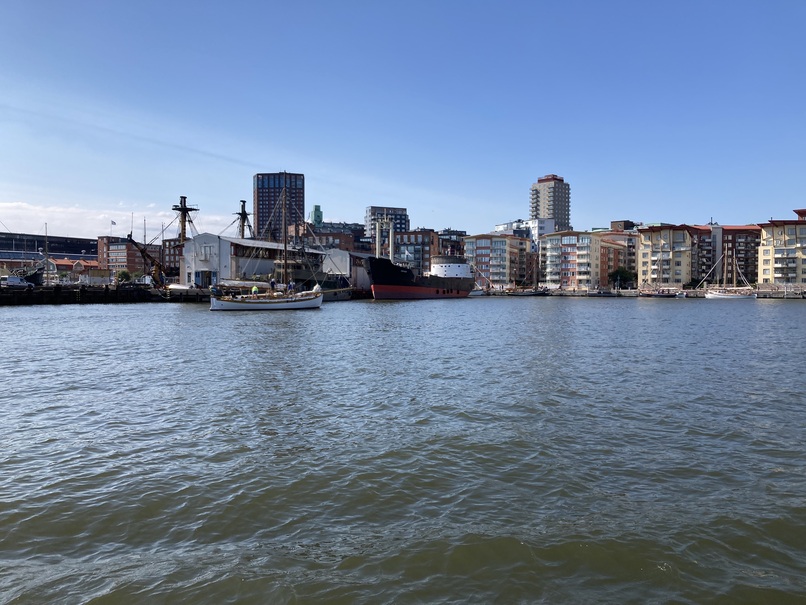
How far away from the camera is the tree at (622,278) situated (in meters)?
153

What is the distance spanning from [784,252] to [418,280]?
90.4 metres

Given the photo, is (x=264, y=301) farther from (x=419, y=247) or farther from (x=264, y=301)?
(x=419, y=247)

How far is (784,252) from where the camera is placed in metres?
125

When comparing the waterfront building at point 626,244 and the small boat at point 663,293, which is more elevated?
the waterfront building at point 626,244

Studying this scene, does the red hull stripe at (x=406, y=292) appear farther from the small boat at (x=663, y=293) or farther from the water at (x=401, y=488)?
the water at (x=401, y=488)

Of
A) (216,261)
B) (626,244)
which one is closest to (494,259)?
(626,244)

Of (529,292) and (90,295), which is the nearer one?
(90,295)

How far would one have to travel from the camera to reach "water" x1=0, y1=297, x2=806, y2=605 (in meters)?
6.10

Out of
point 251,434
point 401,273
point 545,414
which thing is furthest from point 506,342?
point 401,273

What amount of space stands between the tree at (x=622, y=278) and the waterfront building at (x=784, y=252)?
3200 cm

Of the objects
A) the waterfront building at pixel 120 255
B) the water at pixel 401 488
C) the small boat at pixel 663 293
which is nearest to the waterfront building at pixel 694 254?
the small boat at pixel 663 293

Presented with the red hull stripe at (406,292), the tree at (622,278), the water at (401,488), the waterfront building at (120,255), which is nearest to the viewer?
the water at (401,488)

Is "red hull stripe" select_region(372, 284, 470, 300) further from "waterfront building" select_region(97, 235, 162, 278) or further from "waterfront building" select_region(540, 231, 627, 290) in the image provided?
"waterfront building" select_region(97, 235, 162, 278)

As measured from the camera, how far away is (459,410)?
46.2 feet
